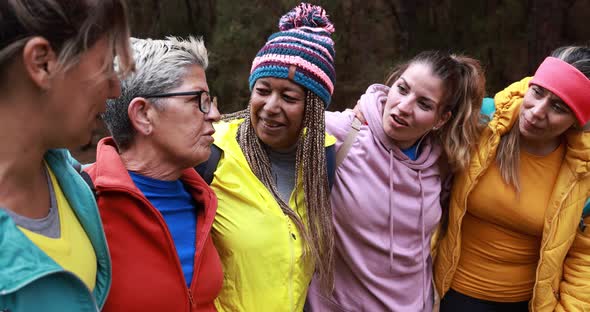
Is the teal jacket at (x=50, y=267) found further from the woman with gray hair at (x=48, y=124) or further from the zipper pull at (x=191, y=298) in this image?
the zipper pull at (x=191, y=298)

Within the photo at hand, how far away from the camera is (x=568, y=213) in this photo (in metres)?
1.95

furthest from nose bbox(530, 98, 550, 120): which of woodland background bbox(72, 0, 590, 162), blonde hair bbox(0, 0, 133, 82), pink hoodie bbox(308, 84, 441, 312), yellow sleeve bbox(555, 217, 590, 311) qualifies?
woodland background bbox(72, 0, 590, 162)

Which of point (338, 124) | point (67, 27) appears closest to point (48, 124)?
point (67, 27)

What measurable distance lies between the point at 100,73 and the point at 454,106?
1.47 metres

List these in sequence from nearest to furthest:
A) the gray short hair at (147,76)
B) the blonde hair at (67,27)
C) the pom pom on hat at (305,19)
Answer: the blonde hair at (67,27) < the gray short hair at (147,76) < the pom pom on hat at (305,19)

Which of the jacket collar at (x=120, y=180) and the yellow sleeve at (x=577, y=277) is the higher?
the jacket collar at (x=120, y=180)

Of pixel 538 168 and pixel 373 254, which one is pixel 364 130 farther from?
pixel 538 168

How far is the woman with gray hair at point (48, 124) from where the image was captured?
813 mm

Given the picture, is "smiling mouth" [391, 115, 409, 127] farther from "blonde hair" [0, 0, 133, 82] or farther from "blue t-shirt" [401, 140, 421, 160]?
"blonde hair" [0, 0, 133, 82]

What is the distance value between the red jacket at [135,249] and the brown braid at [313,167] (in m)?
0.51

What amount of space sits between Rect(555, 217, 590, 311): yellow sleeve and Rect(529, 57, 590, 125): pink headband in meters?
0.47

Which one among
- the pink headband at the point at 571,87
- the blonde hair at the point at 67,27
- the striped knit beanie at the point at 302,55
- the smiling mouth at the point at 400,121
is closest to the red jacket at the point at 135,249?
the blonde hair at the point at 67,27

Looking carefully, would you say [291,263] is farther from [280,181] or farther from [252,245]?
[280,181]

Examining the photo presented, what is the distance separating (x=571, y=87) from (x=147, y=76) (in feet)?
4.97
